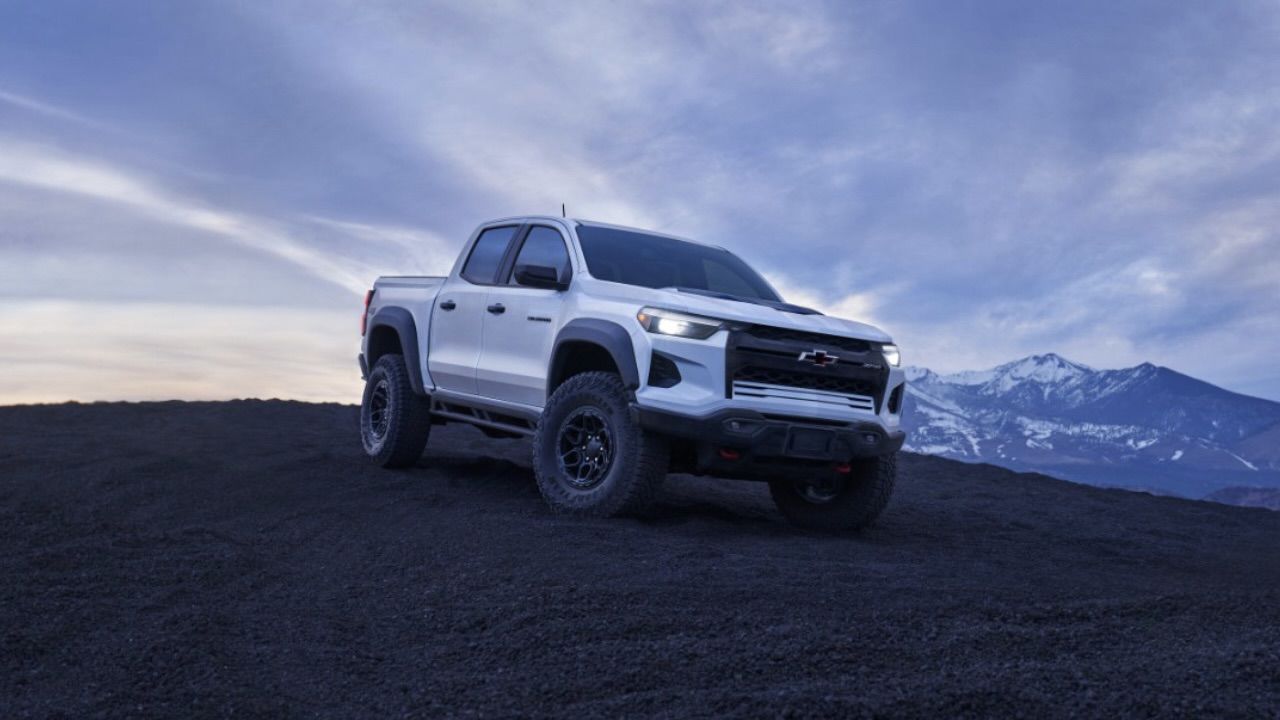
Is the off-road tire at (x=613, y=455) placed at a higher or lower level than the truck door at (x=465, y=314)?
lower

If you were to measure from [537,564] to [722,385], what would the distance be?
1.60m

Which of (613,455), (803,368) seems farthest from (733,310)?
(613,455)

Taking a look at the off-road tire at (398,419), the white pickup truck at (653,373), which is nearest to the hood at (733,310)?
the white pickup truck at (653,373)

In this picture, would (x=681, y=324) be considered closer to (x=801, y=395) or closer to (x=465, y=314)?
(x=801, y=395)

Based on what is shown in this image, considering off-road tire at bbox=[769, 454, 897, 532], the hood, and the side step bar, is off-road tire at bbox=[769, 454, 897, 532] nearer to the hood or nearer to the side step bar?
the hood

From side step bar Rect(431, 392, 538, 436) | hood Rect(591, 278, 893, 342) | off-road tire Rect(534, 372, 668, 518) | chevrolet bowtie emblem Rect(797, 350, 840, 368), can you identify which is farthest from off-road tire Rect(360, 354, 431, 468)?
chevrolet bowtie emblem Rect(797, 350, 840, 368)

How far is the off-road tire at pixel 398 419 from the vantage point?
29.0 ft

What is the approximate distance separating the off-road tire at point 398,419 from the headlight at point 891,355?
397 cm

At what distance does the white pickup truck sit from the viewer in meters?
6.21

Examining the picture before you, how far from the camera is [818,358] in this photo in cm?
642

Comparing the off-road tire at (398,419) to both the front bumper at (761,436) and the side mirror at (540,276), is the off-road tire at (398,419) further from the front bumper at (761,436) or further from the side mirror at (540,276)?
the front bumper at (761,436)

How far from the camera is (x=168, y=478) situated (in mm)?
8844

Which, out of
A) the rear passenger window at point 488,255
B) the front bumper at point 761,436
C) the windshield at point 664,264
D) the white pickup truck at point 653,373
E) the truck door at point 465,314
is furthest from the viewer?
the rear passenger window at point 488,255

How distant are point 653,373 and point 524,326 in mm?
1534
